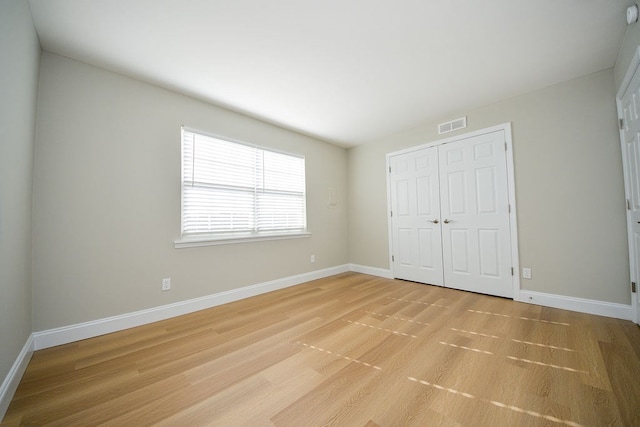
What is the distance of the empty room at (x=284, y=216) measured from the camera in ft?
4.62

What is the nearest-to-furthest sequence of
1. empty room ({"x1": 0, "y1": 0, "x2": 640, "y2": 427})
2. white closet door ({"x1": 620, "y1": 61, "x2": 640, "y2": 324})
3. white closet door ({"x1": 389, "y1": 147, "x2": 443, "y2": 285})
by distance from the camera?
empty room ({"x1": 0, "y1": 0, "x2": 640, "y2": 427})
white closet door ({"x1": 620, "y1": 61, "x2": 640, "y2": 324})
white closet door ({"x1": 389, "y1": 147, "x2": 443, "y2": 285})

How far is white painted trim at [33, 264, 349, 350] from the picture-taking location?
6.49ft

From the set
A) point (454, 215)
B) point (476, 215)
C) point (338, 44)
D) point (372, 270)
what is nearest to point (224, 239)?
point (338, 44)

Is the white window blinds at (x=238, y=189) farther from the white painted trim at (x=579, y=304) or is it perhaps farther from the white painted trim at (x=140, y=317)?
the white painted trim at (x=579, y=304)

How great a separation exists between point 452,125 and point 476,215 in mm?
1386

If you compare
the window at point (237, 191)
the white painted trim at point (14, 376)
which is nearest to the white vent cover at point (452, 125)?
the window at point (237, 191)

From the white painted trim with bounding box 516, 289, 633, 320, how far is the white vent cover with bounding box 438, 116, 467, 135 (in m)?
2.35

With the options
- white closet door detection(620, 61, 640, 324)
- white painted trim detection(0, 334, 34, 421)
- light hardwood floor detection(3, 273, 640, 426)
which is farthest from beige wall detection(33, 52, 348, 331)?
white closet door detection(620, 61, 640, 324)

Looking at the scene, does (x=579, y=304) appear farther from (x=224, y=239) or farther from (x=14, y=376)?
(x=14, y=376)

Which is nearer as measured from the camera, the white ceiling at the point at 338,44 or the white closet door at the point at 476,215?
the white ceiling at the point at 338,44

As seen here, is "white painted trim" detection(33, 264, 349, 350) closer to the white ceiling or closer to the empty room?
the empty room

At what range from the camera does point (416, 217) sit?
3.86 meters

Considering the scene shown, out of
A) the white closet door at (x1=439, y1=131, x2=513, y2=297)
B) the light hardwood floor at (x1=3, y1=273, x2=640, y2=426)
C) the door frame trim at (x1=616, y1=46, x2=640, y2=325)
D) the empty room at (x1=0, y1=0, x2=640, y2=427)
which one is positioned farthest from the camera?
the white closet door at (x1=439, y1=131, x2=513, y2=297)

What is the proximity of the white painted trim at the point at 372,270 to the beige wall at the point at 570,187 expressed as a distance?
188 centimetres
